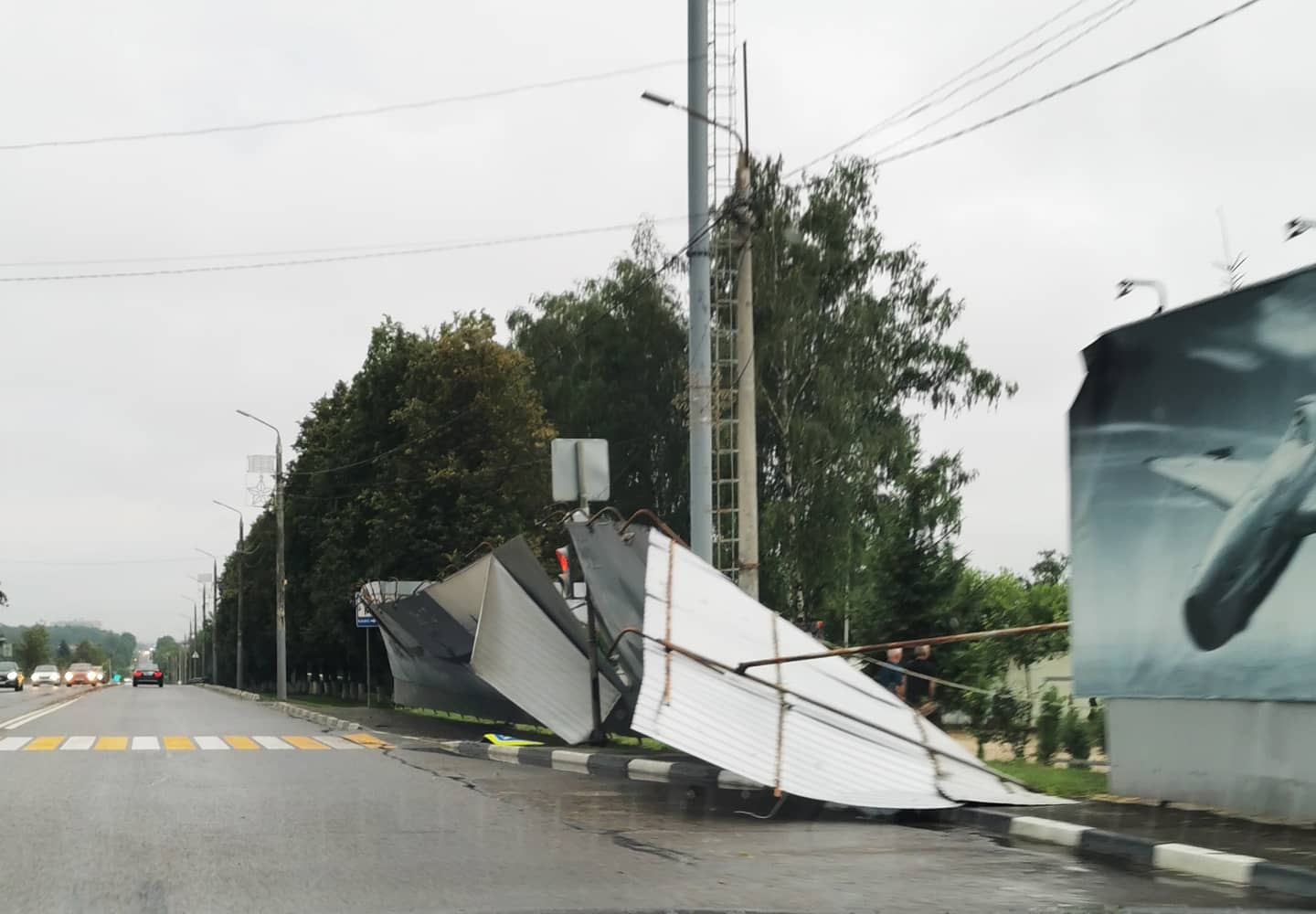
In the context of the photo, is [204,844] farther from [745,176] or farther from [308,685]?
[308,685]

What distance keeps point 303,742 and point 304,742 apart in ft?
0.05

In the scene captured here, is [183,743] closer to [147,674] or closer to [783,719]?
[783,719]

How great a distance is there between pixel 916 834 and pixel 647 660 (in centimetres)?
273

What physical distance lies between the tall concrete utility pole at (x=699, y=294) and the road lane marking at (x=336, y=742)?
645 cm

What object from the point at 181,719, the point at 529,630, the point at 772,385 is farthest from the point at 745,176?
the point at 772,385

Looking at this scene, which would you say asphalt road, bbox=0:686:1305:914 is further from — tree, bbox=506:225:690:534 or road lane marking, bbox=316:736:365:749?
tree, bbox=506:225:690:534

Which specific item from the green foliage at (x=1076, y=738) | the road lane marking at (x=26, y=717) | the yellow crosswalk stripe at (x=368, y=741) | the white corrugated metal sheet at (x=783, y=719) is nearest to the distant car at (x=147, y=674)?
the road lane marking at (x=26, y=717)

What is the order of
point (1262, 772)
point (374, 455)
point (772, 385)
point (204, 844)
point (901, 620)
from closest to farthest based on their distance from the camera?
point (204, 844) → point (1262, 772) → point (901, 620) → point (772, 385) → point (374, 455)

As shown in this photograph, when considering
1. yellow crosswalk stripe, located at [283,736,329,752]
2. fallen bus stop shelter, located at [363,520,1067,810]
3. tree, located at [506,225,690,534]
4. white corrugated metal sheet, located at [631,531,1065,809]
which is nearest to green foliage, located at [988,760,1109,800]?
fallen bus stop shelter, located at [363,520,1067,810]

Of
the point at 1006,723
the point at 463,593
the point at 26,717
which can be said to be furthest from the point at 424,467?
the point at 1006,723

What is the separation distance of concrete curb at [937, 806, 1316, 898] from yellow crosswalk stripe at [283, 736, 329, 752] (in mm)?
12124

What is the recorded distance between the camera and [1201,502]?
11695 millimetres

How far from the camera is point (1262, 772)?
10.9 metres

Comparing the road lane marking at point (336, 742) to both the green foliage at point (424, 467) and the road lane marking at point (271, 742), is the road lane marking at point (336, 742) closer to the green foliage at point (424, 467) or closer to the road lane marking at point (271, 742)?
the road lane marking at point (271, 742)
